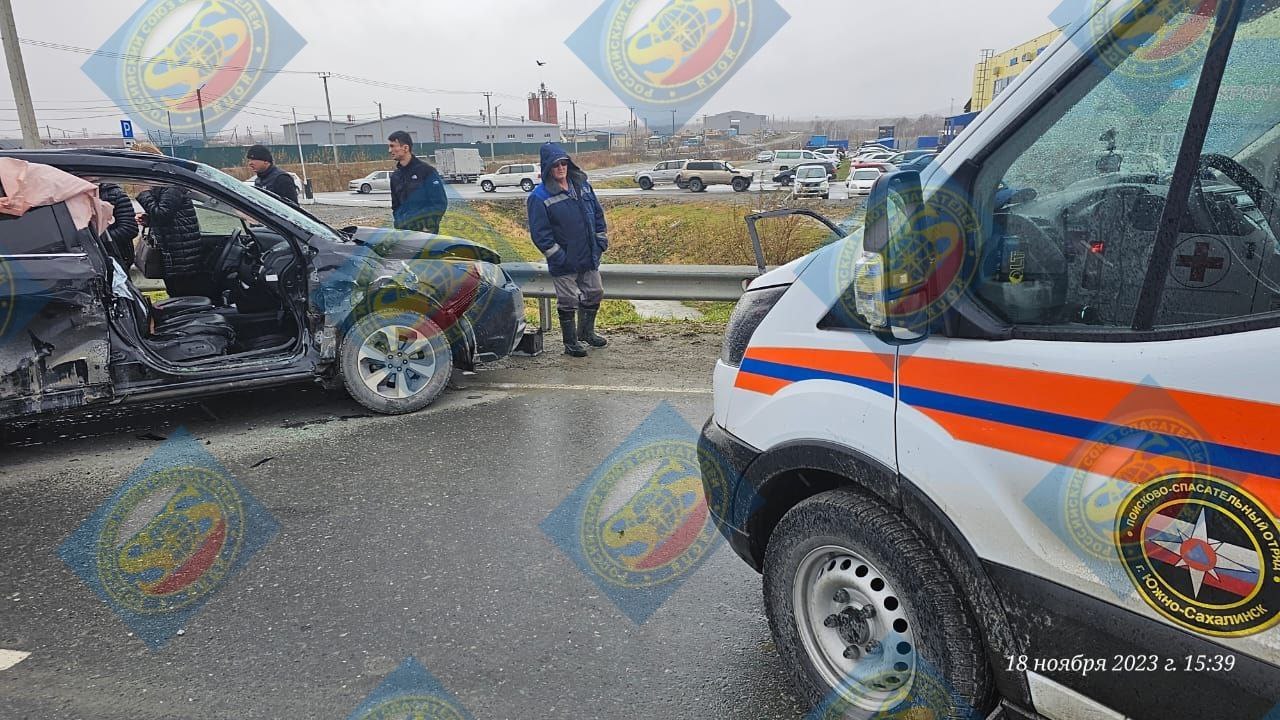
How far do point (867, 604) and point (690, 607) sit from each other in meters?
1.05

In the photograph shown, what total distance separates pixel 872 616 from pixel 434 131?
3948 inches

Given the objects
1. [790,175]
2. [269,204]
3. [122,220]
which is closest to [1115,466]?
[269,204]

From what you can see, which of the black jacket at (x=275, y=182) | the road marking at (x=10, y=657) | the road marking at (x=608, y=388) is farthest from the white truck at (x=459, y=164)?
the road marking at (x=10, y=657)

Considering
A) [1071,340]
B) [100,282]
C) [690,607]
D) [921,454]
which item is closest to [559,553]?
[690,607]

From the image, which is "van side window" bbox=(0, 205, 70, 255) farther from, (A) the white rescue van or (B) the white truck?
(B) the white truck

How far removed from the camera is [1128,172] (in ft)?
6.12

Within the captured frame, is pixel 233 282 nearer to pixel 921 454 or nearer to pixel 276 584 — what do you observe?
pixel 276 584

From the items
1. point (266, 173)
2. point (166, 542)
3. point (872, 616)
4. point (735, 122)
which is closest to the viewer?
point (872, 616)

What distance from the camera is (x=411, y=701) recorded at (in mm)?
2559

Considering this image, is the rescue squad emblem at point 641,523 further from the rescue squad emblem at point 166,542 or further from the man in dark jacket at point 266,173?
the man in dark jacket at point 266,173

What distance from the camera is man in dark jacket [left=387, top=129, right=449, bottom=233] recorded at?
26.7 ft

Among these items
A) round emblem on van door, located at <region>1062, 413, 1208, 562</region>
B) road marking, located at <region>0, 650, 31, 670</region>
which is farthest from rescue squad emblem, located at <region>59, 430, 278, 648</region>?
round emblem on van door, located at <region>1062, 413, 1208, 562</region>

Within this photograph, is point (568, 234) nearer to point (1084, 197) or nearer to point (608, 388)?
point (608, 388)

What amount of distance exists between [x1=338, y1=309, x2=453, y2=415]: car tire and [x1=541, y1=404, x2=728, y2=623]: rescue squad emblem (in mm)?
1559
